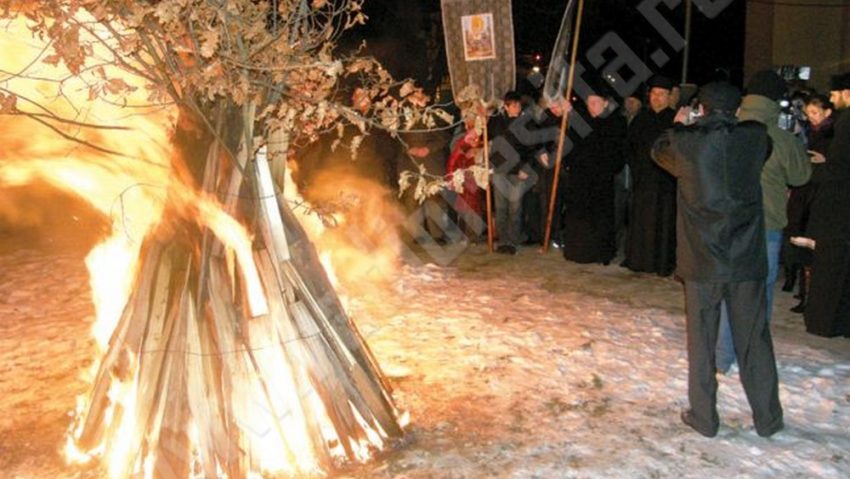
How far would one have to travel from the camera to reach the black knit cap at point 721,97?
4117 millimetres

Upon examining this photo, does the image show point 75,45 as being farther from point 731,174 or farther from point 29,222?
point 29,222

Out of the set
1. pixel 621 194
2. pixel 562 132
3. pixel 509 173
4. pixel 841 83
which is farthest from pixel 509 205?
pixel 841 83

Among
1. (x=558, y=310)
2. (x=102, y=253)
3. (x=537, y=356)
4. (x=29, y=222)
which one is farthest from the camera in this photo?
(x=29, y=222)

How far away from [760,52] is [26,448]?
886 inches

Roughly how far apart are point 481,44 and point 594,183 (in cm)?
205

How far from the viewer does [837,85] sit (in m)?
6.17

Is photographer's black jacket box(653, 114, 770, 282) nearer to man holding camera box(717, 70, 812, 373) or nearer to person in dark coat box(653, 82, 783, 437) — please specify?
person in dark coat box(653, 82, 783, 437)

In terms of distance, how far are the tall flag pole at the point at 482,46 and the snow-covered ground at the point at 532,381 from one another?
231 centimetres

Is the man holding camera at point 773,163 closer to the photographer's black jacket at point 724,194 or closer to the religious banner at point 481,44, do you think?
the photographer's black jacket at point 724,194

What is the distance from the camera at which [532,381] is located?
16.7 ft

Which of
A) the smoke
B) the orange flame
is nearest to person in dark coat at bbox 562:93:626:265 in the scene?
the orange flame

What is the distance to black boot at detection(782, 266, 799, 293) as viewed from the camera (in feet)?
24.4

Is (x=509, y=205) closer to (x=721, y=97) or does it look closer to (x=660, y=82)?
(x=660, y=82)

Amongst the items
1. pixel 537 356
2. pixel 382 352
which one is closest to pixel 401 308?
pixel 382 352
